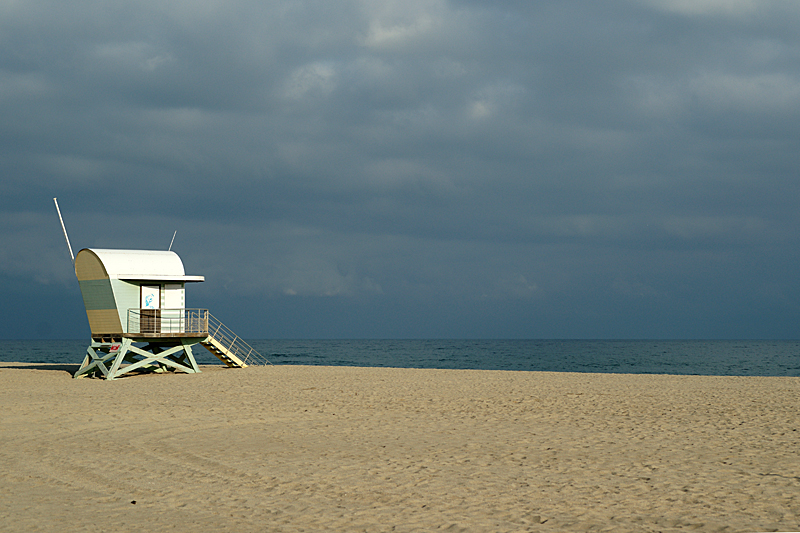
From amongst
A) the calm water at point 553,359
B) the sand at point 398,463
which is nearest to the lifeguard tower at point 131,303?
the sand at point 398,463

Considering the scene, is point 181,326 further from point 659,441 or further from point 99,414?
point 659,441

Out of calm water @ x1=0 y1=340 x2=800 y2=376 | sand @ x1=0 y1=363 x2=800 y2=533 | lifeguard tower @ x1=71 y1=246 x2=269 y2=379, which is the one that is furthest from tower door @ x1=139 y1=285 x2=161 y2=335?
calm water @ x1=0 y1=340 x2=800 y2=376

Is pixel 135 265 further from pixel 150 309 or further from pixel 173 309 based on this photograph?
pixel 173 309

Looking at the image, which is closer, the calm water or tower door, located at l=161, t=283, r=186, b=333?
tower door, located at l=161, t=283, r=186, b=333

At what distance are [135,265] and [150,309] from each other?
190cm

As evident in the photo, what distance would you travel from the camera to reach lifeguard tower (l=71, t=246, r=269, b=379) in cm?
2597

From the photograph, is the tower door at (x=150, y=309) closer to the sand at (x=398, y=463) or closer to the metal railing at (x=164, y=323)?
the metal railing at (x=164, y=323)

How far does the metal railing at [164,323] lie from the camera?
86.9 feet

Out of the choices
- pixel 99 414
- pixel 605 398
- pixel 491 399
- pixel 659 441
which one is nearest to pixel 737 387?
pixel 605 398

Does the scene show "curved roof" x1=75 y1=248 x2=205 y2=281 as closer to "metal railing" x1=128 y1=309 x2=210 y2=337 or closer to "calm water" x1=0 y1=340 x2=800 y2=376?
"metal railing" x1=128 y1=309 x2=210 y2=337

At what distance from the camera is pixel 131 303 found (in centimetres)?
2628

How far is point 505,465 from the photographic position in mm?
10086

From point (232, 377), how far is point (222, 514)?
20.4 meters

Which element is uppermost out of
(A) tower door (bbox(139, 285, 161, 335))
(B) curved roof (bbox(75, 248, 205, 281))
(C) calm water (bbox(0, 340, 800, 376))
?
(B) curved roof (bbox(75, 248, 205, 281))
